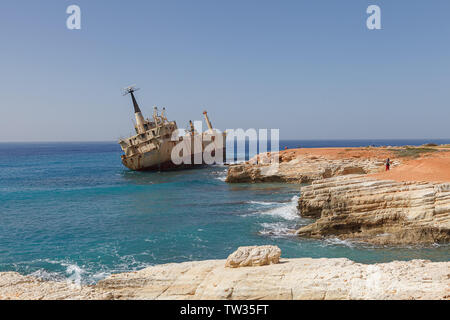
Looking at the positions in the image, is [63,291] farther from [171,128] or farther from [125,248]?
[171,128]

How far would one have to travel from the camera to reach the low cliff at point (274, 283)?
699 centimetres

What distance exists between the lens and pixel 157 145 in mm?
49156

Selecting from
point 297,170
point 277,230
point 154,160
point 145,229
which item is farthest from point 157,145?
point 277,230

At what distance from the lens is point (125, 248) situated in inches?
659

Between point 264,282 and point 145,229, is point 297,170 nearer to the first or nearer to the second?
point 145,229

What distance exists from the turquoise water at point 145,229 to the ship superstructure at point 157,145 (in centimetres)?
1399

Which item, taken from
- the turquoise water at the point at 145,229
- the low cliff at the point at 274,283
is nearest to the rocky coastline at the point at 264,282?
the low cliff at the point at 274,283

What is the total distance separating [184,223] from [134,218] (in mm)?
4225

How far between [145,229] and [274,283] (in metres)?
14.2

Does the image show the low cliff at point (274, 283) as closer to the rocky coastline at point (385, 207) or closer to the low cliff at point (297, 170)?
the rocky coastline at point (385, 207)

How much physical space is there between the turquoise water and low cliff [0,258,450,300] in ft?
14.3

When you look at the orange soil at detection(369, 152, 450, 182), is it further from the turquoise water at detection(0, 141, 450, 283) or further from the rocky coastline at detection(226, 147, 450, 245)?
the turquoise water at detection(0, 141, 450, 283)

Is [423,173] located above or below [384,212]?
above
